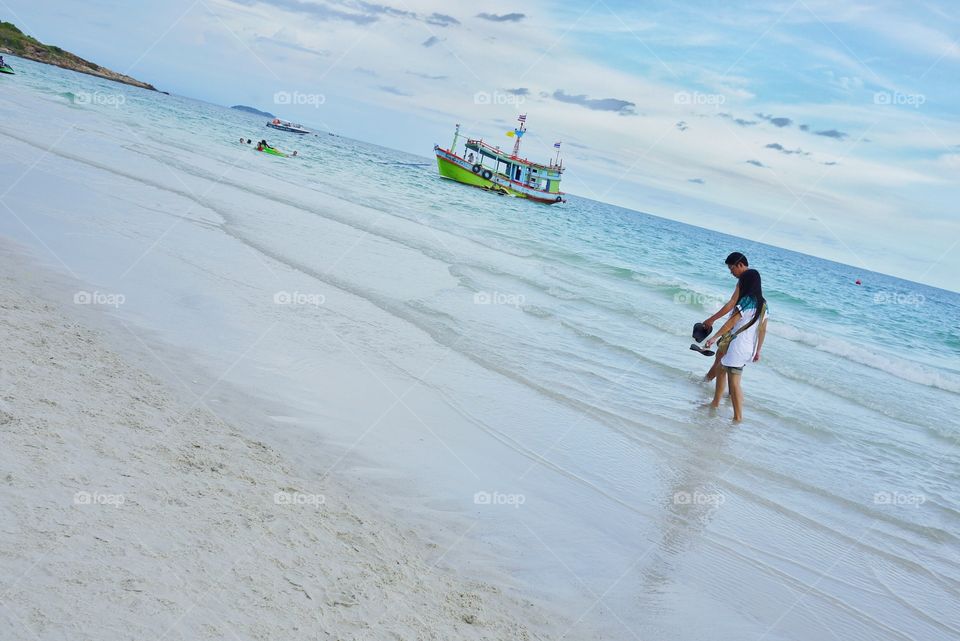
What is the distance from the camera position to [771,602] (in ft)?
15.1

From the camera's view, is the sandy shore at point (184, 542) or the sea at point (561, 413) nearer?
the sandy shore at point (184, 542)

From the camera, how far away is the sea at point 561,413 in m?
4.70

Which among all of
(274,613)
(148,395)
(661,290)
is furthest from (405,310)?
(661,290)

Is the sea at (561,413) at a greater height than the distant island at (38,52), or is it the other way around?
the distant island at (38,52)

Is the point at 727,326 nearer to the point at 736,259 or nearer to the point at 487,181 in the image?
the point at 736,259

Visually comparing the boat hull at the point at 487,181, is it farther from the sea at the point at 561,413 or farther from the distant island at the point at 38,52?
the distant island at the point at 38,52

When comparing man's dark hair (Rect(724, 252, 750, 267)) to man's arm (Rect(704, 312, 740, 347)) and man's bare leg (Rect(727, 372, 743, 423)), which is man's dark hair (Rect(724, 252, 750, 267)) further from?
man's bare leg (Rect(727, 372, 743, 423))

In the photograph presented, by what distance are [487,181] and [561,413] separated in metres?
51.6

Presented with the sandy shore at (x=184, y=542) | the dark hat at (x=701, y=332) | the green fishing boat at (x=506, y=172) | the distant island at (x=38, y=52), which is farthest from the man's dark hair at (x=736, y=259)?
the distant island at (x=38, y=52)

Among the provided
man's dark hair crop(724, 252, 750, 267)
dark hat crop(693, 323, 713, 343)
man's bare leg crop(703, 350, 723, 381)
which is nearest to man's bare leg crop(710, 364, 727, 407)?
man's bare leg crop(703, 350, 723, 381)

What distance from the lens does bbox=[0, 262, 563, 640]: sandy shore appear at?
9.40 ft

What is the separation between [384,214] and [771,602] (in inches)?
803

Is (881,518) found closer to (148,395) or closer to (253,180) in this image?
(148,395)

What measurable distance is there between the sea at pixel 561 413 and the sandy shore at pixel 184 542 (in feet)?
1.70
